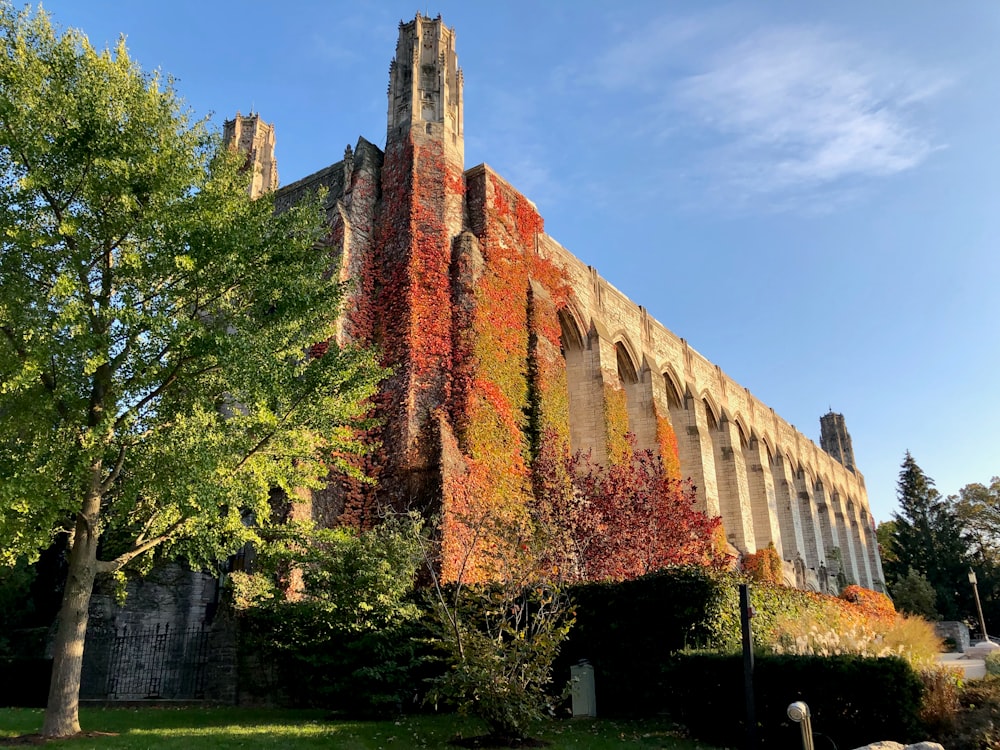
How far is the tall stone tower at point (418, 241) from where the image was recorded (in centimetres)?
1855

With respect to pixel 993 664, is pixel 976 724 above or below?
below

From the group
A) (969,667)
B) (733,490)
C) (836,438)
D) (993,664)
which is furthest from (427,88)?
(836,438)

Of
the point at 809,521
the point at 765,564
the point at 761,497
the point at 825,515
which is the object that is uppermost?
the point at 825,515

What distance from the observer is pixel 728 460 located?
36.0m

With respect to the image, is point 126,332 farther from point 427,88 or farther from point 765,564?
point 765,564

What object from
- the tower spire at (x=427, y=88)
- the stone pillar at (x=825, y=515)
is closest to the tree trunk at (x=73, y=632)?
the tower spire at (x=427, y=88)

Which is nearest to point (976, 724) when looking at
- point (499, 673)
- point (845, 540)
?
point (499, 673)

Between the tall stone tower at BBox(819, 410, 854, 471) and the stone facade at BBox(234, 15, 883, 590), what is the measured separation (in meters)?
48.3

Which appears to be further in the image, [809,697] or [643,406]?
[643,406]

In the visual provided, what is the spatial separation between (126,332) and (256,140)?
2040 cm

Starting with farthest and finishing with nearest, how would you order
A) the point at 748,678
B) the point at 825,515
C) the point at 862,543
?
1. the point at 862,543
2. the point at 825,515
3. the point at 748,678

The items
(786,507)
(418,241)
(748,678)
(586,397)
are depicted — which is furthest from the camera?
(786,507)

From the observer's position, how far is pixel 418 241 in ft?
68.4

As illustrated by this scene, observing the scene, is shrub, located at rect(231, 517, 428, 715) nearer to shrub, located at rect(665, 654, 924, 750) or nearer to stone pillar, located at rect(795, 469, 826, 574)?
shrub, located at rect(665, 654, 924, 750)
